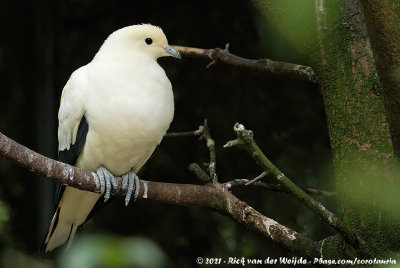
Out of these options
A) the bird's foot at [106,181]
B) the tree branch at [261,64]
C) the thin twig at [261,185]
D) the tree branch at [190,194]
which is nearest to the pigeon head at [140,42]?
the tree branch at [261,64]

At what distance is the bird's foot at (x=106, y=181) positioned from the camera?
2.40m

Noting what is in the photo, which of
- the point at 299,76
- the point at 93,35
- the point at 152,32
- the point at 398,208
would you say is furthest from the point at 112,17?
the point at 398,208

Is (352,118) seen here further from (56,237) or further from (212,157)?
(56,237)

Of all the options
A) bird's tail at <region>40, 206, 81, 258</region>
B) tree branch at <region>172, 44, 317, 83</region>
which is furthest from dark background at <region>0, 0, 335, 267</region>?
tree branch at <region>172, 44, 317, 83</region>

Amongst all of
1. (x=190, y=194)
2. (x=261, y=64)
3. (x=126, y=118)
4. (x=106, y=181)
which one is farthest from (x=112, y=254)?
(x=261, y=64)

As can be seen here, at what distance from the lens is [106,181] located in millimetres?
2459

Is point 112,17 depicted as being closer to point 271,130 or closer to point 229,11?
point 229,11

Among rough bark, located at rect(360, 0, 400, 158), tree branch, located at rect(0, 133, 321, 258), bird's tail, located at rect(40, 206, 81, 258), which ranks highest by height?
rough bark, located at rect(360, 0, 400, 158)

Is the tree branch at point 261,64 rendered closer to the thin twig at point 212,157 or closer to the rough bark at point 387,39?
the thin twig at point 212,157

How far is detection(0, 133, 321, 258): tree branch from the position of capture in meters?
1.96

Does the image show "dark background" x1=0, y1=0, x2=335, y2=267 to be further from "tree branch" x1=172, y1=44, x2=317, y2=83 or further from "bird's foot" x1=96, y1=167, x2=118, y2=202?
"bird's foot" x1=96, y1=167, x2=118, y2=202

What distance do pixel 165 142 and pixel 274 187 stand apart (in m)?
1.32

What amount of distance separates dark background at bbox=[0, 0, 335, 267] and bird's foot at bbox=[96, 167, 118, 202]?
2.96ft

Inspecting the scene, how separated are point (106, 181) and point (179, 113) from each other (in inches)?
45.6
